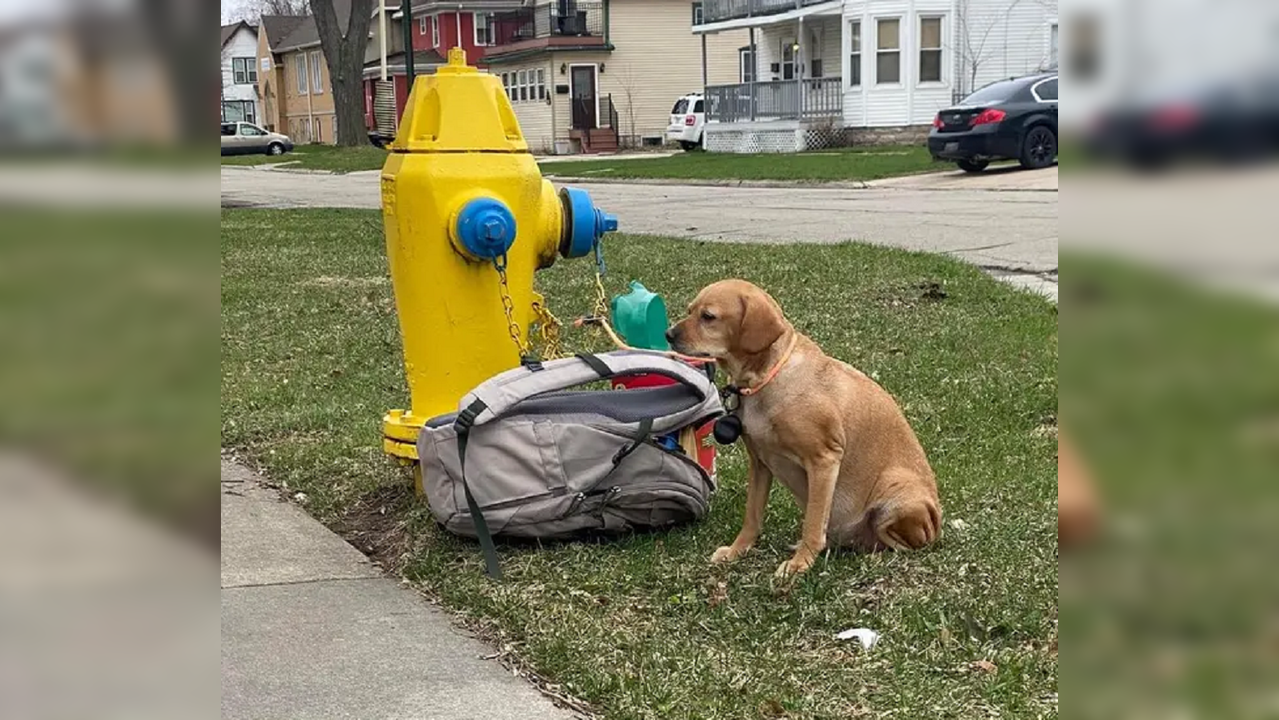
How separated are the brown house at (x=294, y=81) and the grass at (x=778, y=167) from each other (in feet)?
132

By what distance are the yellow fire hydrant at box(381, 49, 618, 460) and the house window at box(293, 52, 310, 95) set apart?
235 ft

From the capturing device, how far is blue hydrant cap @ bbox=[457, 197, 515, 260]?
444 cm

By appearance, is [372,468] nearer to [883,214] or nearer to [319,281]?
[319,281]

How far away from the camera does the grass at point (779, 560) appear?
10.8 feet

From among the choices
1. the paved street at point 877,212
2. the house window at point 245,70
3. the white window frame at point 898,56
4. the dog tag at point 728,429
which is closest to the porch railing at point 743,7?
the white window frame at point 898,56

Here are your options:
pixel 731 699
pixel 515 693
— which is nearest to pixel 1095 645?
pixel 731 699

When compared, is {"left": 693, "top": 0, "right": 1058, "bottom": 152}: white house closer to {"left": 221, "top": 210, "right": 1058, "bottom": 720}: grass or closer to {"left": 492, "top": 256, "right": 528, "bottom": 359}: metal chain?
{"left": 221, "top": 210, "right": 1058, "bottom": 720}: grass

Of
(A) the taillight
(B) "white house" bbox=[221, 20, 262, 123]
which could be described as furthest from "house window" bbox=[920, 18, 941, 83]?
(B) "white house" bbox=[221, 20, 262, 123]

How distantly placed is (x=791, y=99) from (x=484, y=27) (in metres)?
25.7

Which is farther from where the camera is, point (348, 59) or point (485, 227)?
point (348, 59)

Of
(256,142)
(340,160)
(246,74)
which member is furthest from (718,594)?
(246,74)

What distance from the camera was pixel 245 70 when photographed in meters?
78.8

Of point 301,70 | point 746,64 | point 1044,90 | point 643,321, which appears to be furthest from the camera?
point 301,70

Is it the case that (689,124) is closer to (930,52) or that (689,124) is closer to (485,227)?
(930,52)
